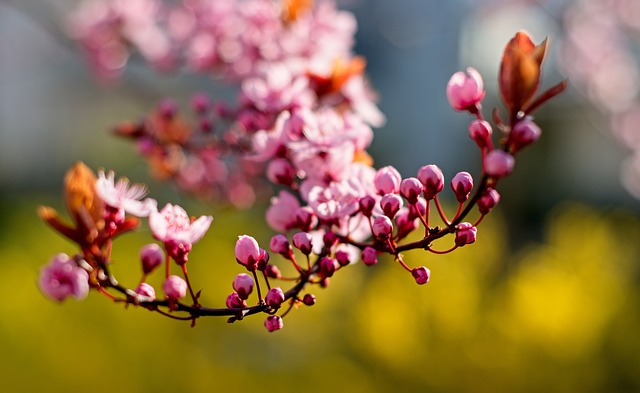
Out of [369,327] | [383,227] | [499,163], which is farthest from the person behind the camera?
[369,327]

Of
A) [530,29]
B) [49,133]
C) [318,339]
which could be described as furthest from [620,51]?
[49,133]

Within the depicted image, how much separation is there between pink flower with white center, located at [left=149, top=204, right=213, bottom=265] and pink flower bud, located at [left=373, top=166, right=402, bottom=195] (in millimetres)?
161

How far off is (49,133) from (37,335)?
6754mm

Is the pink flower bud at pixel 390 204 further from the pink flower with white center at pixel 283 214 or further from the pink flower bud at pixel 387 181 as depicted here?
the pink flower with white center at pixel 283 214

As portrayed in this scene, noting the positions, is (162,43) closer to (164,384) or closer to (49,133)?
(164,384)

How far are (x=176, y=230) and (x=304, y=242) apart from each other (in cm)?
12

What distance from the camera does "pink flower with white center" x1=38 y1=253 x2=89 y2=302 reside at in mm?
714

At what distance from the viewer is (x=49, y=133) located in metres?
8.41

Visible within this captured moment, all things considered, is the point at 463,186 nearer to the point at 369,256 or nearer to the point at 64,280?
the point at 369,256

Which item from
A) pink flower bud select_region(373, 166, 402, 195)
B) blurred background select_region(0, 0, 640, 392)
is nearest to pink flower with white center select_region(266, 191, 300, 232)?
pink flower bud select_region(373, 166, 402, 195)

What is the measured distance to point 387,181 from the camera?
71 centimetres

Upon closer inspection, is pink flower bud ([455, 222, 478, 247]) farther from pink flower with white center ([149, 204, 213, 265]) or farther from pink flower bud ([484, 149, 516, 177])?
pink flower with white center ([149, 204, 213, 265])

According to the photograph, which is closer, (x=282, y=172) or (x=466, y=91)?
(x=466, y=91)

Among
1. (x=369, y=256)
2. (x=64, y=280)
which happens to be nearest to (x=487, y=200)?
(x=369, y=256)
